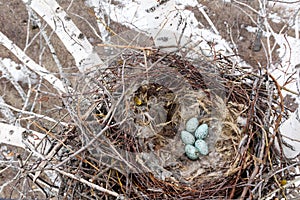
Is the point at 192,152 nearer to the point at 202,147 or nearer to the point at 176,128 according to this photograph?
the point at 202,147

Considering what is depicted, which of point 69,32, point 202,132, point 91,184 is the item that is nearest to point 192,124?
point 202,132

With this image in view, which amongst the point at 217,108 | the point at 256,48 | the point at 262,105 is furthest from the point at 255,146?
the point at 256,48

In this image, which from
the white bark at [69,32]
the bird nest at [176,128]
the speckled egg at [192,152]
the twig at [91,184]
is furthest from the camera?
the white bark at [69,32]

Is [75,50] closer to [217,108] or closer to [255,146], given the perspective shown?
[217,108]

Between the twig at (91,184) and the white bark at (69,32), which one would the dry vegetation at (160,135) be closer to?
the twig at (91,184)

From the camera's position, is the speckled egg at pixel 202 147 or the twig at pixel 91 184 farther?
the speckled egg at pixel 202 147

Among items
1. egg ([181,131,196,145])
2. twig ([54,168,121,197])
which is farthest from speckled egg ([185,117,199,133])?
twig ([54,168,121,197])

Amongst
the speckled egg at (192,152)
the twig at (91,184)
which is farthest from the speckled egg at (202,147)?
the twig at (91,184)
